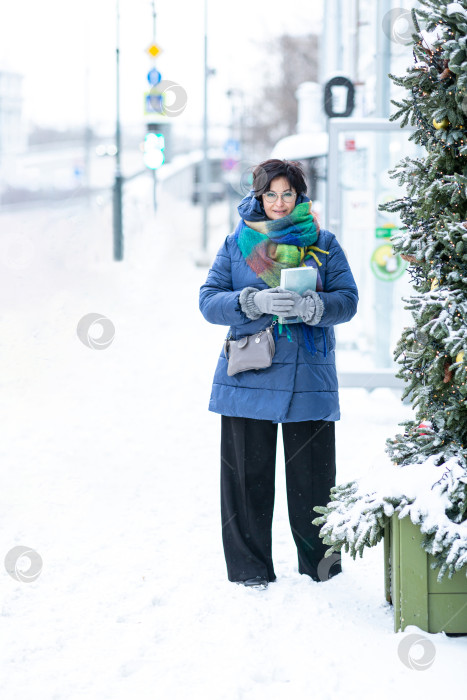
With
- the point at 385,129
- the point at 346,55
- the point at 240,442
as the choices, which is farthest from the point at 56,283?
the point at 240,442

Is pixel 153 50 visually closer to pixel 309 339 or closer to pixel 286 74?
pixel 309 339

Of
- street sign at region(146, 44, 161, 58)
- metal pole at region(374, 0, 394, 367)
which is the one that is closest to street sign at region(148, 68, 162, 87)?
street sign at region(146, 44, 161, 58)

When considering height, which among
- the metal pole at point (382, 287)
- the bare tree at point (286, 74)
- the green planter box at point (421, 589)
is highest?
the bare tree at point (286, 74)

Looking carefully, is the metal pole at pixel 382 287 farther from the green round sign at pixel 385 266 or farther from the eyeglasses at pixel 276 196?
the eyeglasses at pixel 276 196

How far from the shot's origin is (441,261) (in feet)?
11.3

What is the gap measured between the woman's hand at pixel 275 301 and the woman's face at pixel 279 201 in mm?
354

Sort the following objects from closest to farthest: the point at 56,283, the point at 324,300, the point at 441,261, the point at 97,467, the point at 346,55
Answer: the point at 441,261
the point at 324,300
the point at 97,467
the point at 56,283
the point at 346,55

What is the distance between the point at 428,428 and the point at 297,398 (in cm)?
65

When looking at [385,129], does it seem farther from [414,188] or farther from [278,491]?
[414,188]

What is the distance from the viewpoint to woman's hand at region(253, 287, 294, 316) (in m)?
3.93

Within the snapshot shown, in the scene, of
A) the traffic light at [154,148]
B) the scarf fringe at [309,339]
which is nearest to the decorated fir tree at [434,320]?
the scarf fringe at [309,339]

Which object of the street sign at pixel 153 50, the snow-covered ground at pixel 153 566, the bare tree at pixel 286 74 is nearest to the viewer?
the snow-covered ground at pixel 153 566

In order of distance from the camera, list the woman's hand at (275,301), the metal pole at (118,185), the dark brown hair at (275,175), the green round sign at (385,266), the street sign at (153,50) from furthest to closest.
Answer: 1. the metal pole at (118,185)
2. the street sign at (153,50)
3. the green round sign at (385,266)
4. the dark brown hair at (275,175)
5. the woman's hand at (275,301)

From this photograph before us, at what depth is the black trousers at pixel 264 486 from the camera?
168 inches
